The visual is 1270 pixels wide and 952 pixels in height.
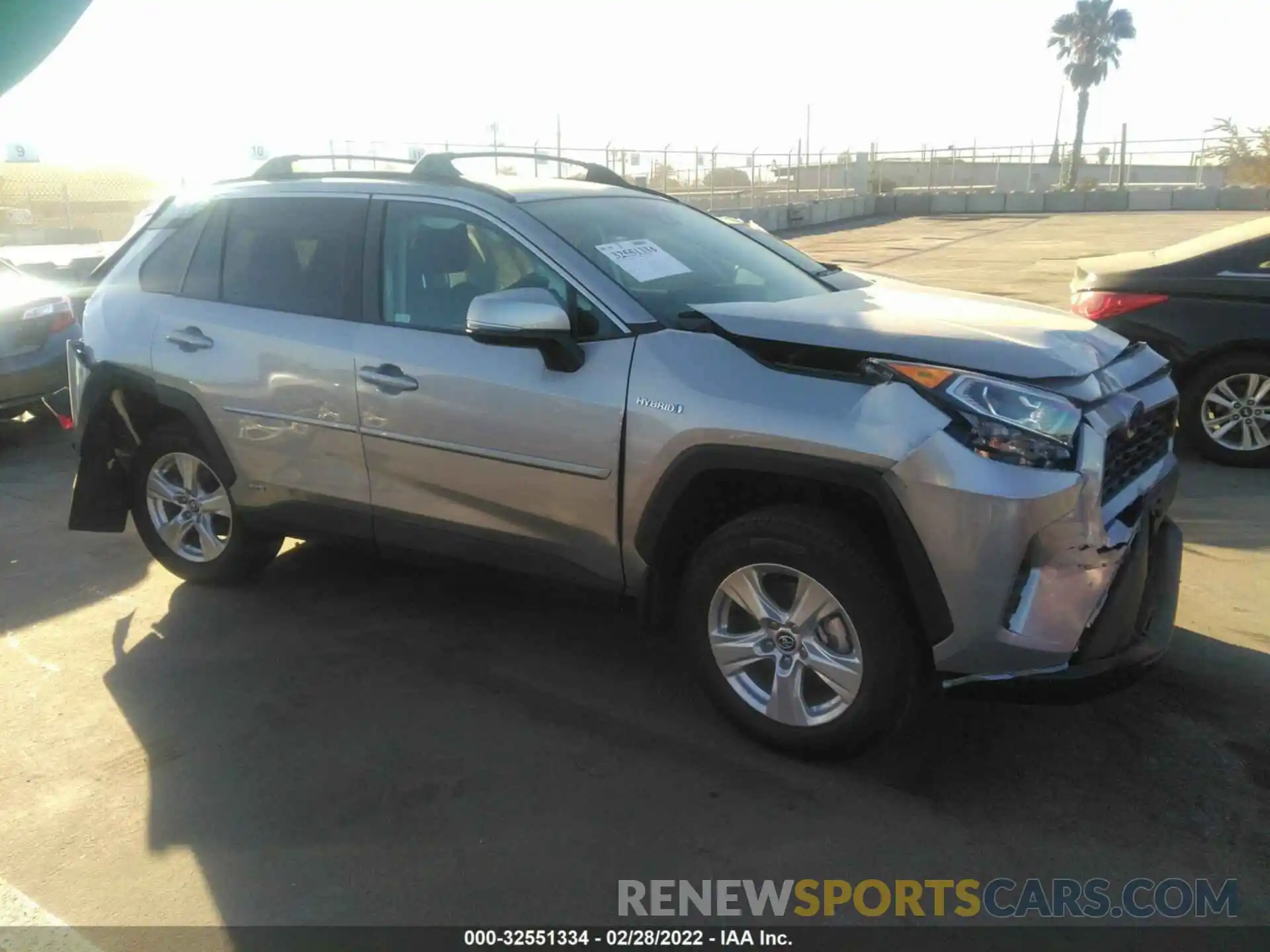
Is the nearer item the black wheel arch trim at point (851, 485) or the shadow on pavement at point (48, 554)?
the black wheel arch trim at point (851, 485)

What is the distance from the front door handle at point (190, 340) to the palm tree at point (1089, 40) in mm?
57159

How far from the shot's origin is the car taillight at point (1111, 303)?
6566mm

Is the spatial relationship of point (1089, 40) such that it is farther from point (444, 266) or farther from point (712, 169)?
point (444, 266)

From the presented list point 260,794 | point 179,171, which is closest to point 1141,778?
point 260,794

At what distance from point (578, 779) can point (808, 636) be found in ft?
2.78

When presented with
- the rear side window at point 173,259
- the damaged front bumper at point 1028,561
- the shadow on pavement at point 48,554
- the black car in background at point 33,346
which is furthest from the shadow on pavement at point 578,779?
the black car in background at point 33,346

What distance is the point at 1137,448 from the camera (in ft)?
11.0

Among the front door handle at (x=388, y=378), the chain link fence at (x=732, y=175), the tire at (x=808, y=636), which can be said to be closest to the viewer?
the tire at (x=808, y=636)

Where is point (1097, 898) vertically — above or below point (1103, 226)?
below

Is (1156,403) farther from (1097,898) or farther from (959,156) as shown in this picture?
(959,156)

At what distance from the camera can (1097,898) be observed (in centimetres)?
275

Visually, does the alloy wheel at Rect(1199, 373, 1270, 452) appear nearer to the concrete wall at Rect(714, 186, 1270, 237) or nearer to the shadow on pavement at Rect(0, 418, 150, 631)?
the shadow on pavement at Rect(0, 418, 150, 631)

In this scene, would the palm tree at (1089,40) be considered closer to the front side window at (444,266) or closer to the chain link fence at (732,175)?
the chain link fence at (732,175)

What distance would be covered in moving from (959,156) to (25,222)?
32767mm
